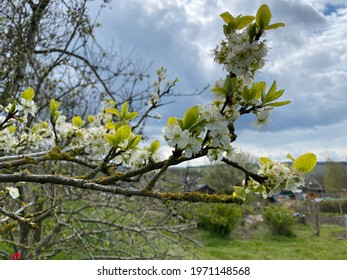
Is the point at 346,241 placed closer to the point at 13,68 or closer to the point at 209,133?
the point at 13,68

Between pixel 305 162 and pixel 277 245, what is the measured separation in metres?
9.00

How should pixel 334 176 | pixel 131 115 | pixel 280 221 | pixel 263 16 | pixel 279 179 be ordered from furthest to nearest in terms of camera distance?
1. pixel 334 176
2. pixel 280 221
3. pixel 131 115
4. pixel 279 179
5. pixel 263 16

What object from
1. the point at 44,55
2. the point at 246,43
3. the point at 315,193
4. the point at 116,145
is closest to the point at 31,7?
the point at 44,55

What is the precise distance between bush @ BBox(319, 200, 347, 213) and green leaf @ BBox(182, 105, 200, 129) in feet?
30.1

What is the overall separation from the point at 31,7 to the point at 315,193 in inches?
483

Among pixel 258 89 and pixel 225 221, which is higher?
pixel 258 89

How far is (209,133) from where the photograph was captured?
0.83 metres

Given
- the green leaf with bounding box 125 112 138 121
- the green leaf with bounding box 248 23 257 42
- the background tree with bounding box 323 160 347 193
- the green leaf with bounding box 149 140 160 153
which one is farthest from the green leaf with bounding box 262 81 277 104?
the background tree with bounding box 323 160 347 193

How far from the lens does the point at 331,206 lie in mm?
9766

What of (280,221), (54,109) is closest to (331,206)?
(280,221)

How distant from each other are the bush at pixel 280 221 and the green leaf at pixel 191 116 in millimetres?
9875

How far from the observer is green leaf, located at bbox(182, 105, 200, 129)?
0.82 meters

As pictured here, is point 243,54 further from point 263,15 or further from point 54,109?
point 54,109

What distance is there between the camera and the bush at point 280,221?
1010 centimetres
